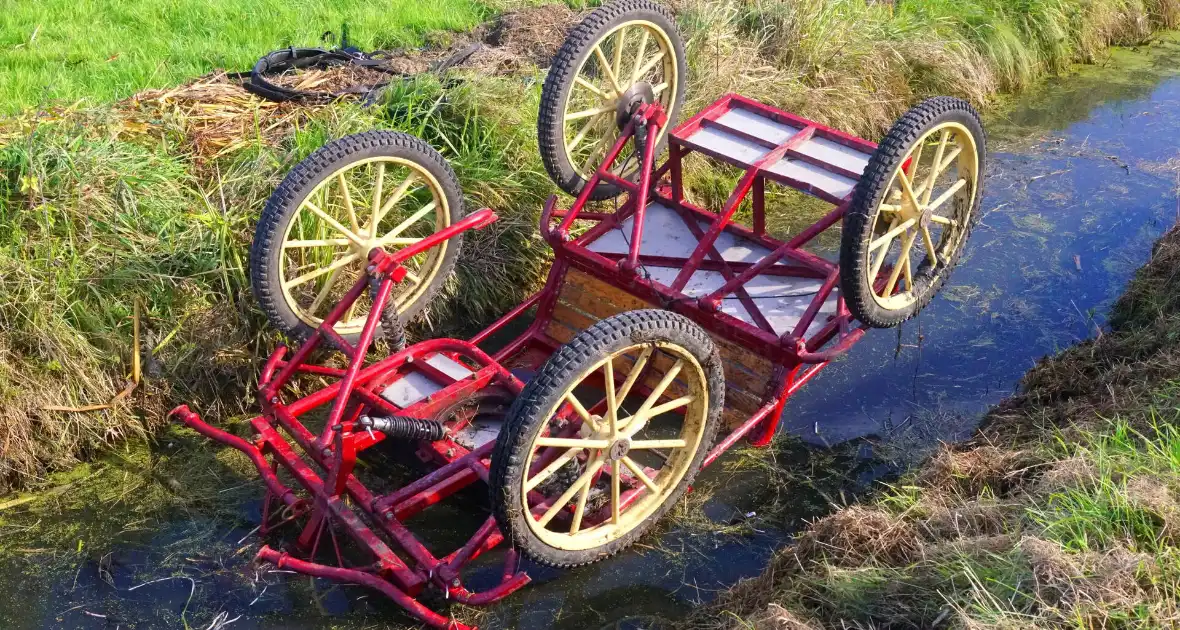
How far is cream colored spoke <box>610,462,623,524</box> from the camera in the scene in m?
4.20

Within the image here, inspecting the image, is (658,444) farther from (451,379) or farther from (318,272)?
(318,272)

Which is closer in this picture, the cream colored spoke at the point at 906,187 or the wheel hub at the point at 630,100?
the cream colored spoke at the point at 906,187

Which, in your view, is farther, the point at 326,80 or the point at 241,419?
the point at 326,80

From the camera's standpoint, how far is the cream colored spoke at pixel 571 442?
3896mm

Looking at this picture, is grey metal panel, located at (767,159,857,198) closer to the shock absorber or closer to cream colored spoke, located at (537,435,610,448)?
cream colored spoke, located at (537,435,610,448)

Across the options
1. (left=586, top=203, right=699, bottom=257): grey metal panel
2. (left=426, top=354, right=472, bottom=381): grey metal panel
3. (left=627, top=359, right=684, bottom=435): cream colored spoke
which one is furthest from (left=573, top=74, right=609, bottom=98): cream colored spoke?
(left=627, top=359, right=684, bottom=435): cream colored spoke

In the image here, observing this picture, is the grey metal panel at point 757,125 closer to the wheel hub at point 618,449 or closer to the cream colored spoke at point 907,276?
the cream colored spoke at point 907,276

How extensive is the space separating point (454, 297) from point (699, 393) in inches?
86.9

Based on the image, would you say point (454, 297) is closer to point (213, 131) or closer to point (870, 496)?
point (213, 131)

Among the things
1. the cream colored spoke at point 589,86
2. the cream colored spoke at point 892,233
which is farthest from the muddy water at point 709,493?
the cream colored spoke at point 589,86

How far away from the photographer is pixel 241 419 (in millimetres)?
5562

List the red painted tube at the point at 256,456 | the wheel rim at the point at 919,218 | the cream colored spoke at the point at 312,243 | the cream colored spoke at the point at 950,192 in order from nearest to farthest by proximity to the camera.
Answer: the red painted tube at the point at 256,456
the cream colored spoke at the point at 312,243
the wheel rim at the point at 919,218
the cream colored spoke at the point at 950,192

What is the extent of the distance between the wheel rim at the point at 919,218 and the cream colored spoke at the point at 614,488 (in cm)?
135

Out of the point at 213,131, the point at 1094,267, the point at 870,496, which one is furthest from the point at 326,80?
the point at 1094,267
